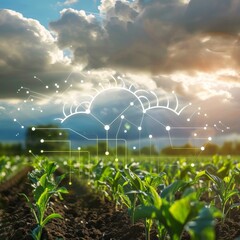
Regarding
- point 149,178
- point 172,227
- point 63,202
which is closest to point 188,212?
point 172,227

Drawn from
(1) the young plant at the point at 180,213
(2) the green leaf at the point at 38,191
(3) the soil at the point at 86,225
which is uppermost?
(2) the green leaf at the point at 38,191

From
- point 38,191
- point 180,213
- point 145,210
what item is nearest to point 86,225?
point 38,191

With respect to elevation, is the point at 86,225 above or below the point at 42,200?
below

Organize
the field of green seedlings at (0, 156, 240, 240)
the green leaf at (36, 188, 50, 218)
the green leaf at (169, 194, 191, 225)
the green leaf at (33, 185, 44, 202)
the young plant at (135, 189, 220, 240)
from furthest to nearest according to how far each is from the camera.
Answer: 1. the green leaf at (33, 185, 44, 202)
2. the green leaf at (36, 188, 50, 218)
3. the field of green seedlings at (0, 156, 240, 240)
4. the green leaf at (169, 194, 191, 225)
5. the young plant at (135, 189, 220, 240)

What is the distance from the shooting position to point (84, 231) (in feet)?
20.2

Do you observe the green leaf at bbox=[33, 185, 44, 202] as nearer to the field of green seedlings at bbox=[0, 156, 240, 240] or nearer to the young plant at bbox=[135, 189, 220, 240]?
the field of green seedlings at bbox=[0, 156, 240, 240]

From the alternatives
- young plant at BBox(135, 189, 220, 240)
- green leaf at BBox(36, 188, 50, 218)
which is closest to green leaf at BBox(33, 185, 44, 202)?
green leaf at BBox(36, 188, 50, 218)

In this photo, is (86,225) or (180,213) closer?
(180,213)

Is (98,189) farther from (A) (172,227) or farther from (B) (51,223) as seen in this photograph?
(A) (172,227)

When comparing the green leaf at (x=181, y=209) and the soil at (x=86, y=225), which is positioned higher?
the green leaf at (x=181, y=209)

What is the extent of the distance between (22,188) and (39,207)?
7471 mm

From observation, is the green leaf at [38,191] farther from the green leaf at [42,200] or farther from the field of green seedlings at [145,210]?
the green leaf at [42,200]

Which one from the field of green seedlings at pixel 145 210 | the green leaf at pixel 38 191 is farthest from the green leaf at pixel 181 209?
the green leaf at pixel 38 191

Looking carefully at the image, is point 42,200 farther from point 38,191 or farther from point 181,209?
point 181,209
